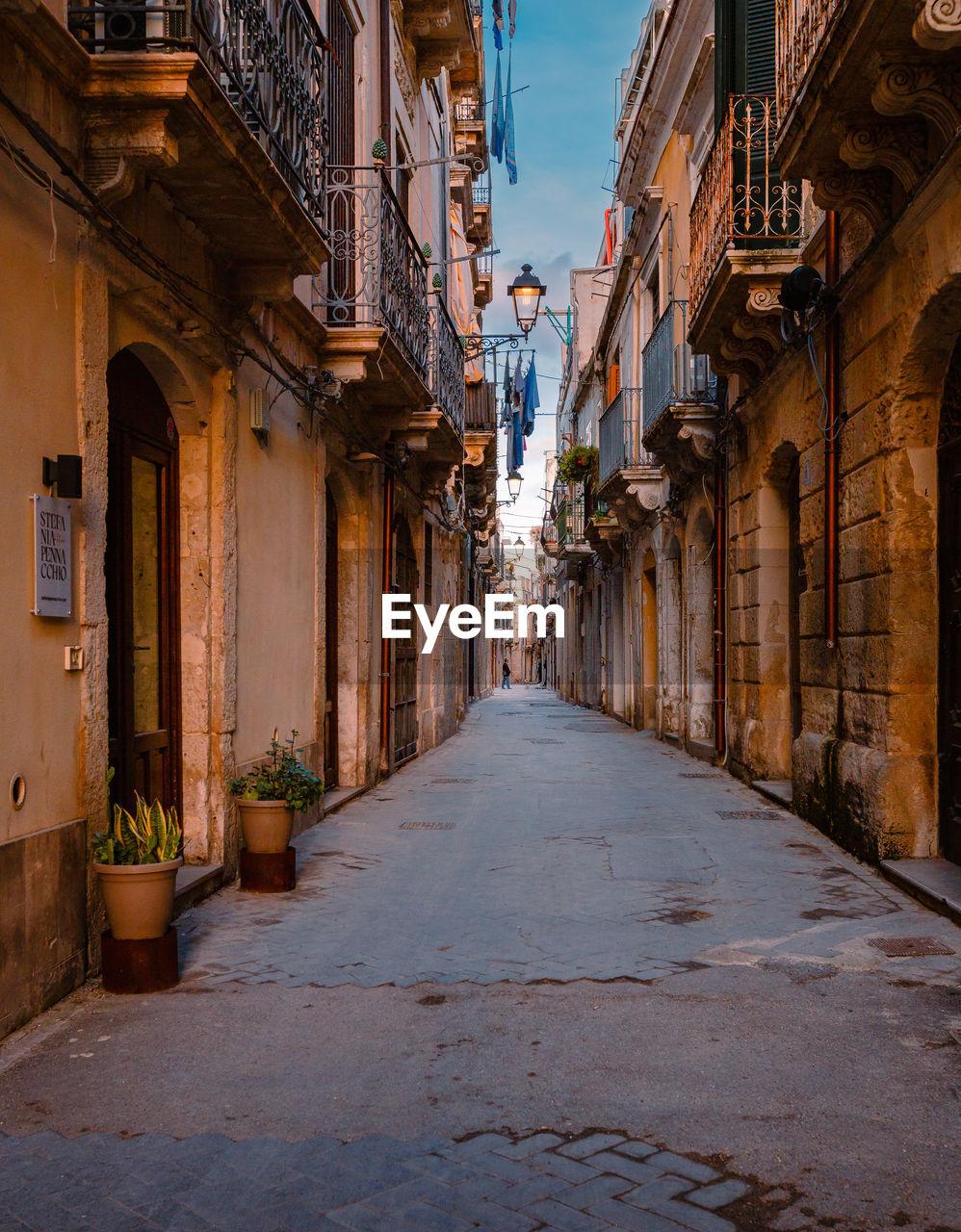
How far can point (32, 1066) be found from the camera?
419cm

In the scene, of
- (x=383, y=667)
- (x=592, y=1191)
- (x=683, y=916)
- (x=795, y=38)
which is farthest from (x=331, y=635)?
(x=592, y=1191)

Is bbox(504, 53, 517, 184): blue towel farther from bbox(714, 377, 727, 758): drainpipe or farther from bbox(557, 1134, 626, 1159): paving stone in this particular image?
bbox(557, 1134, 626, 1159): paving stone

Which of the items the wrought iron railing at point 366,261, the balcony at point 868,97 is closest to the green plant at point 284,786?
the wrought iron railing at point 366,261

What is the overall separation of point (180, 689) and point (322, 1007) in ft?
9.73

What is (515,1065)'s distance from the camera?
4.20m

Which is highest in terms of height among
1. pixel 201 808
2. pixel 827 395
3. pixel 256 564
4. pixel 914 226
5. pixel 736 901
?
pixel 914 226

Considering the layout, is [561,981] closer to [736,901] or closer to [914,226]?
[736,901]

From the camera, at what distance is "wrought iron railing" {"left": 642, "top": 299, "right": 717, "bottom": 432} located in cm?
1462

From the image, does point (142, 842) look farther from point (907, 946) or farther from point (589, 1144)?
point (907, 946)

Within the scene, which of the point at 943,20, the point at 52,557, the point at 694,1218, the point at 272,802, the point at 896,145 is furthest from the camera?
the point at 272,802

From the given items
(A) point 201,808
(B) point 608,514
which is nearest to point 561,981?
(A) point 201,808

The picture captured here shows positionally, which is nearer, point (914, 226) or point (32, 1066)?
point (32, 1066)

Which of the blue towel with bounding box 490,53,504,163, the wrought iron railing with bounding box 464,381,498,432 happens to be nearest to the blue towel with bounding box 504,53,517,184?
the blue towel with bounding box 490,53,504,163

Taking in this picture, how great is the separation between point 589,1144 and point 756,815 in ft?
23.2
